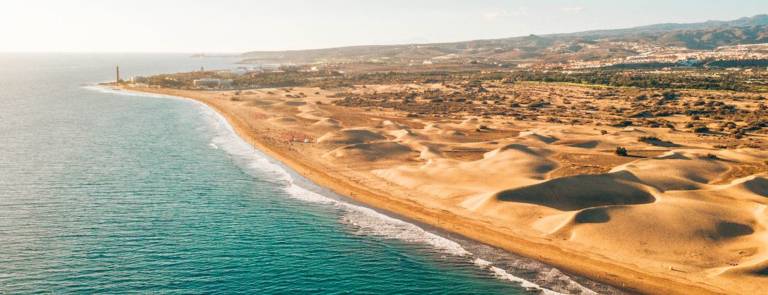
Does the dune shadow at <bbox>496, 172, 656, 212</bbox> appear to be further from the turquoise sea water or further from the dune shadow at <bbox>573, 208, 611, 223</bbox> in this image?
the turquoise sea water

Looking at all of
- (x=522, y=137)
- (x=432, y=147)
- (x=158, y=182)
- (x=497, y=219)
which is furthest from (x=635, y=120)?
(x=158, y=182)

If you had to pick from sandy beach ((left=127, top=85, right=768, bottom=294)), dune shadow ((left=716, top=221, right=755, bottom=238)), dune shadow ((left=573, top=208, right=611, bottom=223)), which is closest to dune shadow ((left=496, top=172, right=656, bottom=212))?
sandy beach ((left=127, top=85, right=768, bottom=294))

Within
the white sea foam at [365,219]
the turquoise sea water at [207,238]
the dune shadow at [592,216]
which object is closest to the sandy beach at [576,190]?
the dune shadow at [592,216]

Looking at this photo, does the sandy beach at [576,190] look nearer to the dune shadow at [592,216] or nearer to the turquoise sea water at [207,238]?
the dune shadow at [592,216]

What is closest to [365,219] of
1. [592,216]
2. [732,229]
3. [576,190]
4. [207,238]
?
[207,238]

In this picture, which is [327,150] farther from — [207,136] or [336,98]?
[336,98]

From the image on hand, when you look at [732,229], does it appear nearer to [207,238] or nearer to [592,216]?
[592,216]
